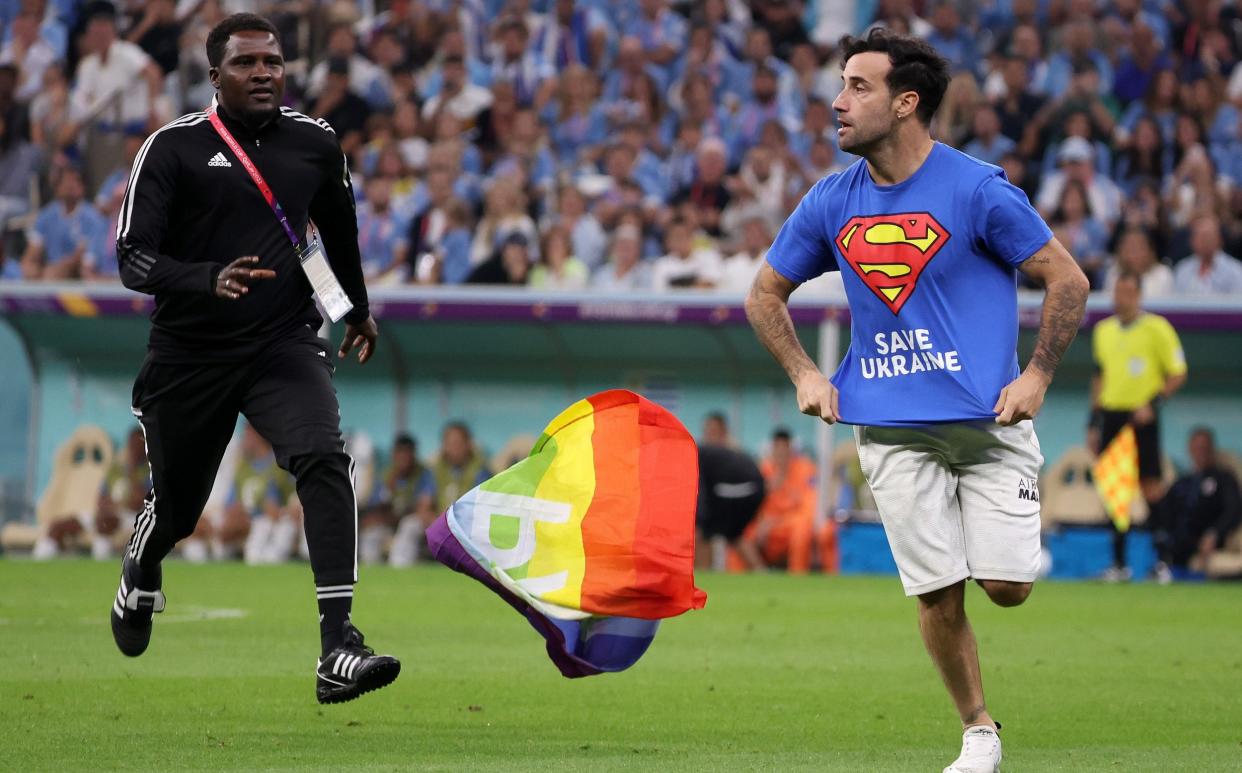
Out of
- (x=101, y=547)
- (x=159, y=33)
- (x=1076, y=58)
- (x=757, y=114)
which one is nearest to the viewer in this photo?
(x=101, y=547)

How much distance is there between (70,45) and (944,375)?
21306 millimetres

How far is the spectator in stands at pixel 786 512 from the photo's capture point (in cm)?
1920

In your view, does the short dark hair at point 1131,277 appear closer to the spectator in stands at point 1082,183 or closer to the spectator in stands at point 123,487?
the spectator in stands at point 1082,183

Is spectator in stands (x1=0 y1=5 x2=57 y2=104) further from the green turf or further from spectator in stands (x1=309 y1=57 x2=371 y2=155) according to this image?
the green turf

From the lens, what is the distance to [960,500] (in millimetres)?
6332

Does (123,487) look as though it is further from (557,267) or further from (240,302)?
(240,302)

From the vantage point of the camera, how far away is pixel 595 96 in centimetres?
2330

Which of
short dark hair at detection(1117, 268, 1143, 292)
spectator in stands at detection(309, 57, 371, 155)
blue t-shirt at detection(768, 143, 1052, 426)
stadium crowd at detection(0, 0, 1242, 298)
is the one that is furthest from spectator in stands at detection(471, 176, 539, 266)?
blue t-shirt at detection(768, 143, 1052, 426)

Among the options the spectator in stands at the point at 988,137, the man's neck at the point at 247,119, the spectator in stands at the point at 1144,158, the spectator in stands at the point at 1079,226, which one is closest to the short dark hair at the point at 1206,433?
the spectator in stands at the point at 1079,226

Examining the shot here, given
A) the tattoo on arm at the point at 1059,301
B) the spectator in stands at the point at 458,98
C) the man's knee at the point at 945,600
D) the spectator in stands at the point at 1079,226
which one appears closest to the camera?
the tattoo on arm at the point at 1059,301

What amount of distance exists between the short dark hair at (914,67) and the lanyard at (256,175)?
7.19ft

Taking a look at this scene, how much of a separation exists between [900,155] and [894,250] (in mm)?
322

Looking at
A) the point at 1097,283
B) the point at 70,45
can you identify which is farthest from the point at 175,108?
the point at 1097,283

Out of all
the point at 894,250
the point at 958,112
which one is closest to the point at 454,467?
the point at 958,112
